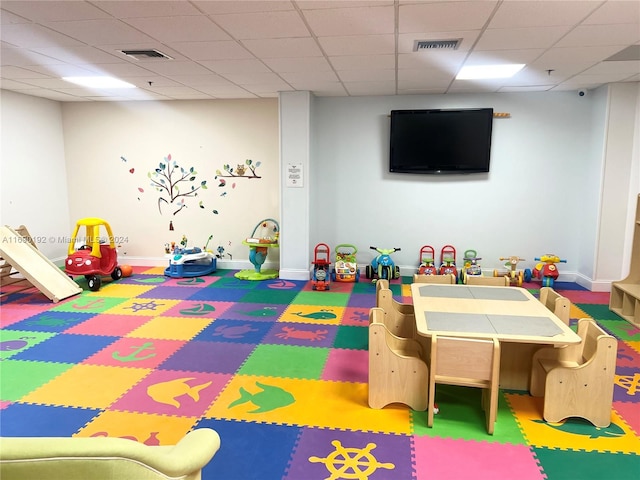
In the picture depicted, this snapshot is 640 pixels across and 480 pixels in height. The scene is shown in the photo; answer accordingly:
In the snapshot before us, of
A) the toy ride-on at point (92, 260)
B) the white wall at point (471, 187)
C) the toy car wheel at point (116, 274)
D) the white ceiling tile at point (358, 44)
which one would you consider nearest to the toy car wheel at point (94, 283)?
the toy ride-on at point (92, 260)

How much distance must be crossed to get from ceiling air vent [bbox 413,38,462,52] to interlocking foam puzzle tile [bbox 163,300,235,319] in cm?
338

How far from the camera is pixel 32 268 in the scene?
545cm

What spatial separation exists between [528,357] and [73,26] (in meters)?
4.28

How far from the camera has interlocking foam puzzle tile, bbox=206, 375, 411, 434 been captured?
277 centimetres

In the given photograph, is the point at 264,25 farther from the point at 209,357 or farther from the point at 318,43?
the point at 209,357

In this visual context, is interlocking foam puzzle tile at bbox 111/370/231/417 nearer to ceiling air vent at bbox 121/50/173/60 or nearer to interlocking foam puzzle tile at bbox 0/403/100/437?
interlocking foam puzzle tile at bbox 0/403/100/437

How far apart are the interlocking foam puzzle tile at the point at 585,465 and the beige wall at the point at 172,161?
5.16m

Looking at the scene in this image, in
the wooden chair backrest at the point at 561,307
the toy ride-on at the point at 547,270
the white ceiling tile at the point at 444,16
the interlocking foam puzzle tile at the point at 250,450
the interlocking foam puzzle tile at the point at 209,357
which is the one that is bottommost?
the interlocking foam puzzle tile at the point at 250,450

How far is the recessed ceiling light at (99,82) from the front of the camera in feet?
17.5

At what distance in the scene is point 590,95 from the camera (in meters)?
5.93

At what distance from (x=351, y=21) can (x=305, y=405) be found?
280cm

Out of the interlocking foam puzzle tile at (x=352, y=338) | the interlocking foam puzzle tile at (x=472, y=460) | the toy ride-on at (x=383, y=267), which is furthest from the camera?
the toy ride-on at (x=383, y=267)

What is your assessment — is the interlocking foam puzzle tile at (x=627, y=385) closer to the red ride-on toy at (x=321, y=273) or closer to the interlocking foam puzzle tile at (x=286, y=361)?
the interlocking foam puzzle tile at (x=286, y=361)

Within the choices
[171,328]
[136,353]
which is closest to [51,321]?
[171,328]
